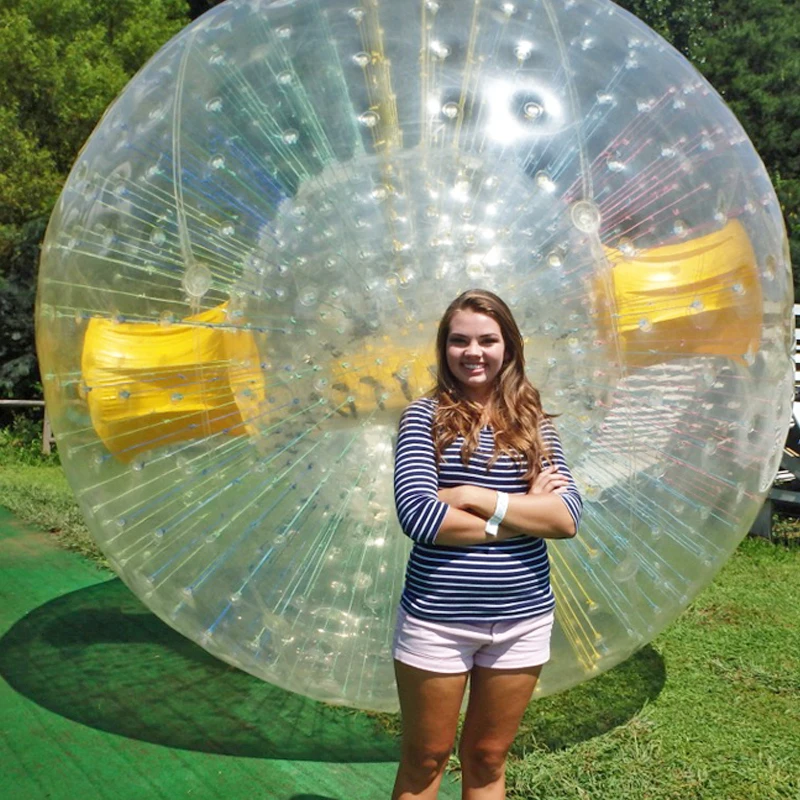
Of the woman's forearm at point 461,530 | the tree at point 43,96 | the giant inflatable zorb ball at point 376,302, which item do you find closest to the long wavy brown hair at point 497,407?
the woman's forearm at point 461,530

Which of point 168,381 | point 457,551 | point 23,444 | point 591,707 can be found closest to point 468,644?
point 457,551

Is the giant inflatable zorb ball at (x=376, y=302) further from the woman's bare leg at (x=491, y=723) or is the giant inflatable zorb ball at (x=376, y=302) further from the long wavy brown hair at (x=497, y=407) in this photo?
the woman's bare leg at (x=491, y=723)

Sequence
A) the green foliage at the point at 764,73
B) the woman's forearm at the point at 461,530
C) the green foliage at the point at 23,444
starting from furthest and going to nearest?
the green foliage at the point at 764,73
the green foliage at the point at 23,444
the woman's forearm at the point at 461,530

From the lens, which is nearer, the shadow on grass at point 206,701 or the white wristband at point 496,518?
the white wristband at point 496,518

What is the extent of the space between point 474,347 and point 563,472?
31 cm

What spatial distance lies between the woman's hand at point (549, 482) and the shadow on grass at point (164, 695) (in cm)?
122

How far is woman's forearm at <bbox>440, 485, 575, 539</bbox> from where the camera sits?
5.87 ft

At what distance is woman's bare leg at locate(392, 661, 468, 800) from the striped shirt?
0.43ft

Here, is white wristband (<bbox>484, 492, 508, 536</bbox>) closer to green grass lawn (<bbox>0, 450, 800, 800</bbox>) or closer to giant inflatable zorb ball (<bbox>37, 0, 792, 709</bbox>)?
giant inflatable zorb ball (<bbox>37, 0, 792, 709</bbox>)

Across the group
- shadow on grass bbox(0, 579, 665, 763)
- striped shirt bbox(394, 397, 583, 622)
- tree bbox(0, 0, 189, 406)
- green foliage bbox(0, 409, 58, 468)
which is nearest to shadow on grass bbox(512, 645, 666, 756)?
→ shadow on grass bbox(0, 579, 665, 763)

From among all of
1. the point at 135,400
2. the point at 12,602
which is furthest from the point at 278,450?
the point at 12,602

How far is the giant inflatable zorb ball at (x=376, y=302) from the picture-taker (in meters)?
2.18

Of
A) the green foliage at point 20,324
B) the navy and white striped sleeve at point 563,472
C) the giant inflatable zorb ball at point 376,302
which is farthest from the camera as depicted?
the green foliage at point 20,324

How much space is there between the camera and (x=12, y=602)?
3949mm
